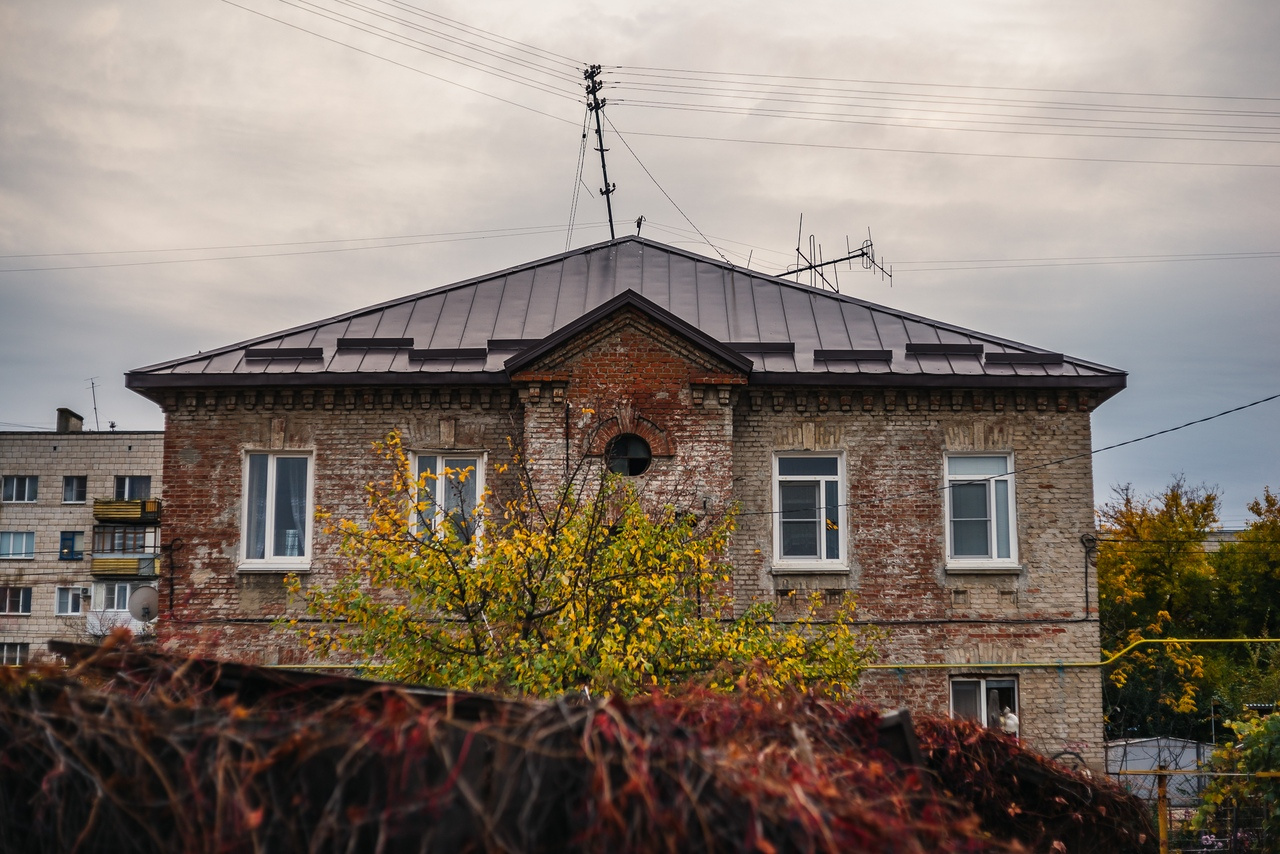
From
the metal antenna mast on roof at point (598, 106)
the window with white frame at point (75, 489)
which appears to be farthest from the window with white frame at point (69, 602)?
the metal antenna mast on roof at point (598, 106)

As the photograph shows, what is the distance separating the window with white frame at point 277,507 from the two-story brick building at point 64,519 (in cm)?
3972

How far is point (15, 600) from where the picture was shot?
5194cm

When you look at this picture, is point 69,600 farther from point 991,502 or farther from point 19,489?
point 991,502

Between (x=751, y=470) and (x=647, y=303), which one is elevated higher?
(x=647, y=303)

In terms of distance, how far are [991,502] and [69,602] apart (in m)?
48.9

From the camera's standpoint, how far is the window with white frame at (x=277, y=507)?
49.9ft

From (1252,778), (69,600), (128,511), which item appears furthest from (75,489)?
(1252,778)

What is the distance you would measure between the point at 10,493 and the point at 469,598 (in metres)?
51.7

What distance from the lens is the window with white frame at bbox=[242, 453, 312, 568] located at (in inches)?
599

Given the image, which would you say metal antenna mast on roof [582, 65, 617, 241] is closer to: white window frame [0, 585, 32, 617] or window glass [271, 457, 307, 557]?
window glass [271, 457, 307, 557]

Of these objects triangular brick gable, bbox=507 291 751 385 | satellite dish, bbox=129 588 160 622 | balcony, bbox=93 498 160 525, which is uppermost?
triangular brick gable, bbox=507 291 751 385

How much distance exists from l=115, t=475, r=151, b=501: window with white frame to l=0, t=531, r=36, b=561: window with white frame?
14.8 ft

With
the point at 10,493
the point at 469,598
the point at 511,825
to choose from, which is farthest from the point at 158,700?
the point at 10,493

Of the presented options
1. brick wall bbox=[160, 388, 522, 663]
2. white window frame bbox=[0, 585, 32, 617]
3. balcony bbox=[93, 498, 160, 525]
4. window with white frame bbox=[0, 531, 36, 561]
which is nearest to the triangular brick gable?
brick wall bbox=[160, 388, 522, 663]
